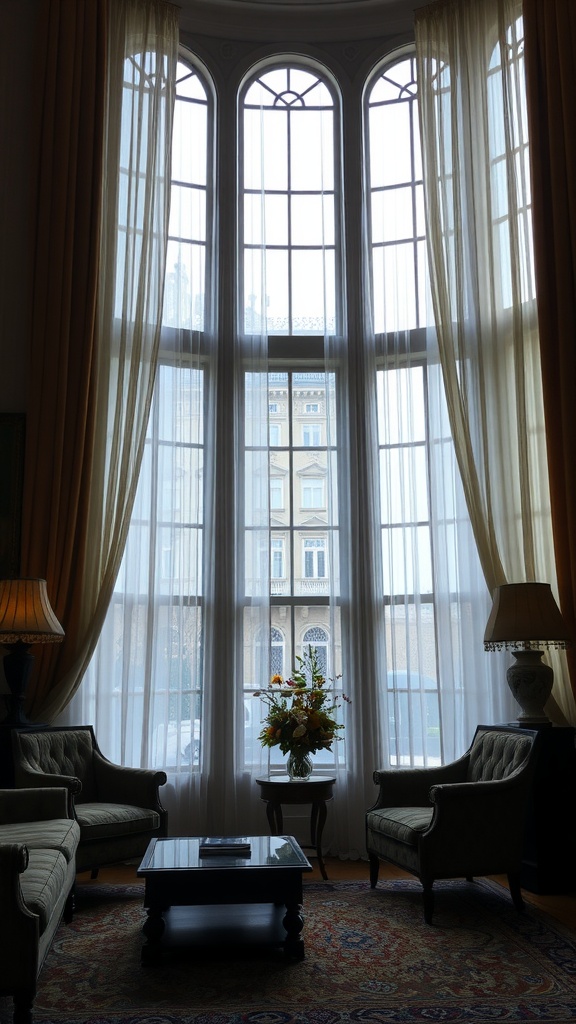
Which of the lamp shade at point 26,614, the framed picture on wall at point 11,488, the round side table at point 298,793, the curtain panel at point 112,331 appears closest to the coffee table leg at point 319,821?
the round side table at point 298,793

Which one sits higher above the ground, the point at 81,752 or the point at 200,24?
the point at 200,24

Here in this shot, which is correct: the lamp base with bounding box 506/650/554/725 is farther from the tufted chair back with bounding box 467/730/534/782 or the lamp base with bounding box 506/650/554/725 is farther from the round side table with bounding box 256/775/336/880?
the round side table with bounding box 256/775/336/880

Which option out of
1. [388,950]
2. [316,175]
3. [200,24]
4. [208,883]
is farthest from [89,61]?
[388,950]

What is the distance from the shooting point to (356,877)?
514 cm

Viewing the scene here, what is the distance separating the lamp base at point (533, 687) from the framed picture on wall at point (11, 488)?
126 inches

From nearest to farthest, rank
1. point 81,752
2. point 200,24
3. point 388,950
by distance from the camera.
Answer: point 388,950, point 81,752, point 200,24

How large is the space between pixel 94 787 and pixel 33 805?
3.40 feet

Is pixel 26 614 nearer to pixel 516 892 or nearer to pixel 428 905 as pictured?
pixel 428 905

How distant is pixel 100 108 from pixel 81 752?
4.34 metres

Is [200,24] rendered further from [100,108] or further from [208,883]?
[208,883]

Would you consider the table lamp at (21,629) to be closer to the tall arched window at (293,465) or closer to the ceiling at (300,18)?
the tall arched window at (293,465)

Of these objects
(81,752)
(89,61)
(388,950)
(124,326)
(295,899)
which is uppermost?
(89,61)

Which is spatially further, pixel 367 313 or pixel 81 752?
pixel 367 313

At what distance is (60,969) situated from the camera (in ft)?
11.2
